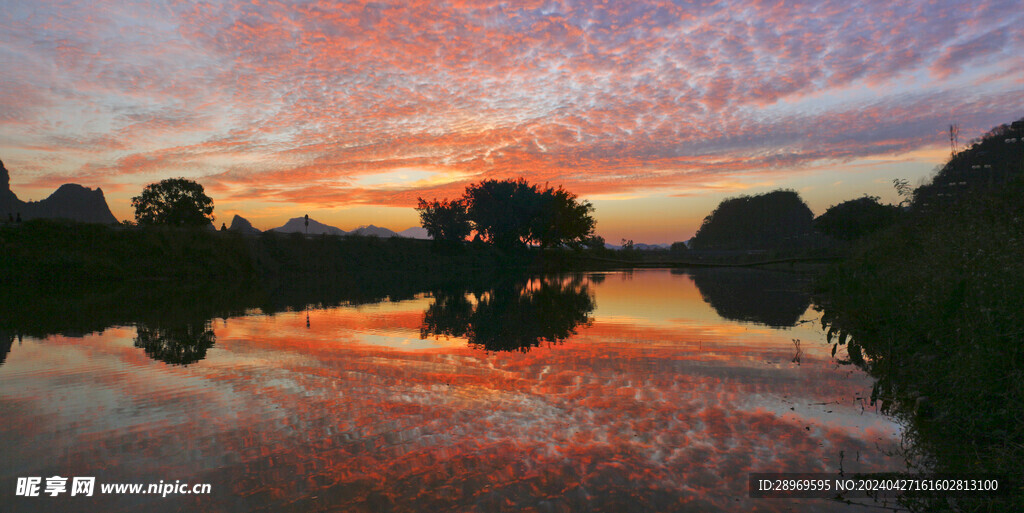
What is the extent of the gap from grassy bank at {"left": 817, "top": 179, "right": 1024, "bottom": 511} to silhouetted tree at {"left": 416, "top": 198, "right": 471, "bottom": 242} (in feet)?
219

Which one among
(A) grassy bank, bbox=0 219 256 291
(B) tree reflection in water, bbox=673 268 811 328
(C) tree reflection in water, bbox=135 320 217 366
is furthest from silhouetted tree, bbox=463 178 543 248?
(C) tree reflection in water, bbox=135 320 217 366

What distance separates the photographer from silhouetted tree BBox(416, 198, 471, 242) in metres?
77.8

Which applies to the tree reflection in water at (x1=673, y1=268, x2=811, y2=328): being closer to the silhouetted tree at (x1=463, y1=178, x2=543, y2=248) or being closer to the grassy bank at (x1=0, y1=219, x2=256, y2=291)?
the grassy bank at (x1=0, y1=219, x2=256, y2=291)

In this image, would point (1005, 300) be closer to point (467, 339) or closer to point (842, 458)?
point (842, 458)

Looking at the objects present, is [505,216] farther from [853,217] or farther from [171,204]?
[171,204]

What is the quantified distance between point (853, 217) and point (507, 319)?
2546 inches

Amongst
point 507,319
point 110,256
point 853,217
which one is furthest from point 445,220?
point 507,319

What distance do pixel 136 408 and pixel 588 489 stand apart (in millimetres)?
6488

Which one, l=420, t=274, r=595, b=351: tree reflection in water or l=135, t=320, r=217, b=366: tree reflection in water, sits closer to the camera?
l=135, t=320, r=217, b=366: tree reflection in water

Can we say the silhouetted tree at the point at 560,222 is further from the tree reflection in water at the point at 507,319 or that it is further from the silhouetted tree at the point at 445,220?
the tree reflection in water at the point at 507,319

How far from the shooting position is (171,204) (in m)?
89.1

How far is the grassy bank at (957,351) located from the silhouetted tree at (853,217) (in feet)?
183

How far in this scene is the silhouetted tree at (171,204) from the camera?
87688mm

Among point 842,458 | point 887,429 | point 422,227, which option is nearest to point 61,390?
point 842,458
